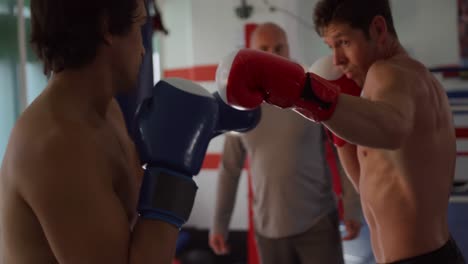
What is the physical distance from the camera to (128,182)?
3.68 feet

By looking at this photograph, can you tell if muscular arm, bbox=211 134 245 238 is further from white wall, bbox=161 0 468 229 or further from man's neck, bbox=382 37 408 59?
white wall, bbox=161 0 468 229

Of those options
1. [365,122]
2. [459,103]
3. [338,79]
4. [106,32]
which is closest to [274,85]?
[365,122]

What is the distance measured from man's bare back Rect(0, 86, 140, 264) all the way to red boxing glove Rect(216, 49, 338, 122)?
315 mm

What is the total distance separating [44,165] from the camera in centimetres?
93

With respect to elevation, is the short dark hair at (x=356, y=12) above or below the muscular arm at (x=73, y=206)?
above

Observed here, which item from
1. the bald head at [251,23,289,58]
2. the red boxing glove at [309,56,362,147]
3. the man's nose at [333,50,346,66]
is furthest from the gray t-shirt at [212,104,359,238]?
the man's nose at [333,50,346,66]

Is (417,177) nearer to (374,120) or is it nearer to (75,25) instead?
(374,120)

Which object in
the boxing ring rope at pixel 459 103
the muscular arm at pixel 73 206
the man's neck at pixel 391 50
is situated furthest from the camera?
the boxing ring rope at pixel 459 103

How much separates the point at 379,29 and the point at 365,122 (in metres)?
0.44

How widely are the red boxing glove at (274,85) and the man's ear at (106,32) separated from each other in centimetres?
29

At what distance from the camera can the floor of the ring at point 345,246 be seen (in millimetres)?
3416

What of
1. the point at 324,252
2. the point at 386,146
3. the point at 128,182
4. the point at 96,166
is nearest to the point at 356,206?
the point at 324,252

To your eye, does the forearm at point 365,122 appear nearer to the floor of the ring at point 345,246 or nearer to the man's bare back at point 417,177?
the man's bare back at point 417,177

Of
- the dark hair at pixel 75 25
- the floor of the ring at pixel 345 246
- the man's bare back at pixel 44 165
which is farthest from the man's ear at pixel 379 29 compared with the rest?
the floor of the ring at pixel 345 246
